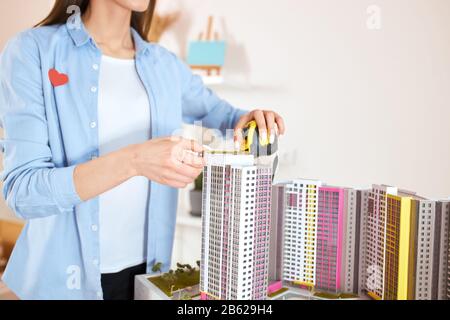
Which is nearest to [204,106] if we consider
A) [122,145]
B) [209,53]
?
[122,145]

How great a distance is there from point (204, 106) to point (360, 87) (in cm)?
30

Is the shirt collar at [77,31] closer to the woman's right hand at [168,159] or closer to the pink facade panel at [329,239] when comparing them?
the woman's right hand at [168,159]

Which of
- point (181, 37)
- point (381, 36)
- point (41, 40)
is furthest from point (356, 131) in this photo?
point (181, 37)

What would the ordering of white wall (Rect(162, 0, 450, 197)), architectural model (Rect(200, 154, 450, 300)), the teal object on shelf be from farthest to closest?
the teal object on shelf → white wall (Rect(162, 0, 450, 197)) → architectural model (Rect(200, 154, 450, 300))

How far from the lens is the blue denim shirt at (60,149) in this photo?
1.96 feet

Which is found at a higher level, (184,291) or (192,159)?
(192,159)

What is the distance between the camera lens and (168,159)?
55cm

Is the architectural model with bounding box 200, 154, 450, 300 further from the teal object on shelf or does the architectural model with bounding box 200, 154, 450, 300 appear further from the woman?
the teal object on shelf

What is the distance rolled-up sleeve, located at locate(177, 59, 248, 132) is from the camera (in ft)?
2.86

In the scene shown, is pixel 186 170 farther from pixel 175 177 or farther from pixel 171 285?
pixel 171 285

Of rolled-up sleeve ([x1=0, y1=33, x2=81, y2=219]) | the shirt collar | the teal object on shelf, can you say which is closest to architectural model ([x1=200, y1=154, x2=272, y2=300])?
rolled-up sleeve ([x1=0, y1=33, x2=81, y2=219])

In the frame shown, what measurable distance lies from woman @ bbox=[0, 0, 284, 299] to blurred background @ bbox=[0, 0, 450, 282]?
14cm

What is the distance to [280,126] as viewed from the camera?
66cm
